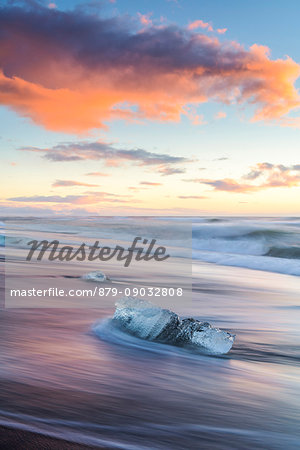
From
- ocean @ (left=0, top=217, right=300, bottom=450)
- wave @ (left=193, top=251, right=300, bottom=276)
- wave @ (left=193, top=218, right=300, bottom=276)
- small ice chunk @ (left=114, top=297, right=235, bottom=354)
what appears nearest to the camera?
ocean @ (left=0, top=217, right=300, bottom=450)

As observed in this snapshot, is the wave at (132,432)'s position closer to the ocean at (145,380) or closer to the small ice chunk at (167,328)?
the ocean at (145,380)

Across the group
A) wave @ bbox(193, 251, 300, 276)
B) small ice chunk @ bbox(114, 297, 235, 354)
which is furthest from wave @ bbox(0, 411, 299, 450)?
wave @ bbox(193, 251, 300, 276)

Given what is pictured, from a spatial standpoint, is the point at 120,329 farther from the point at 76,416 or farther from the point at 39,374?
the point at 76,416

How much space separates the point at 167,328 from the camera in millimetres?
3213

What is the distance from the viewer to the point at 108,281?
667 cm

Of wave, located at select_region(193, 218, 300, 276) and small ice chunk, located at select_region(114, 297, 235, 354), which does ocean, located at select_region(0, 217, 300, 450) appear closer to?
small ice chunk, located at select_region(114, 297, 235, 354)

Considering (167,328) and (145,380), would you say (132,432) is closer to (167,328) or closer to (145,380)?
(145,380)

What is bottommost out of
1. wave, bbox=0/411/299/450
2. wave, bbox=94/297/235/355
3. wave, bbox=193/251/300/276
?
wave, bbox=0/411/299/450

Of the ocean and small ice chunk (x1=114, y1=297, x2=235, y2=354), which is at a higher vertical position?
small ice chunk (x1=114, y1=297, x2=235, y2=354)

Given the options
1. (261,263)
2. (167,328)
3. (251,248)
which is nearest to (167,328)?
(167,328)

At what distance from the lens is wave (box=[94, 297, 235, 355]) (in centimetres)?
A: 305

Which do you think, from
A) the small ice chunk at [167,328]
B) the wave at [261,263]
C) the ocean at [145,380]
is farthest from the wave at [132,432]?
the wave at [261,263]

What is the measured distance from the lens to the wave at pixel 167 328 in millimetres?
3053

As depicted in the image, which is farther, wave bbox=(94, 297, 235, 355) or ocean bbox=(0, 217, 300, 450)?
wave bbox=(94, 297, 235, 355)
